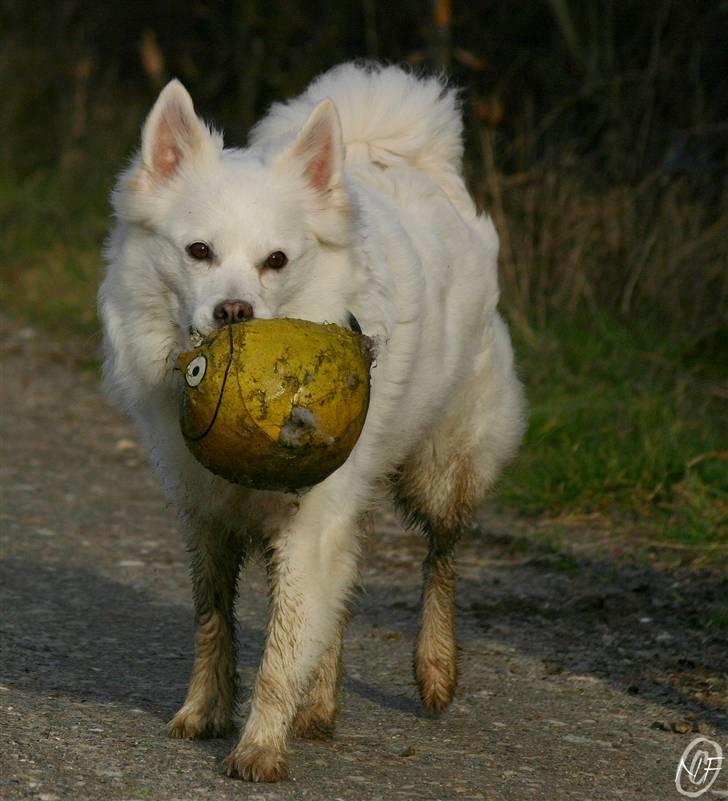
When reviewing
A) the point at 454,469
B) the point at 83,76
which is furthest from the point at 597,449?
the point at 83,76

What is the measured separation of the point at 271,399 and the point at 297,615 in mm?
734

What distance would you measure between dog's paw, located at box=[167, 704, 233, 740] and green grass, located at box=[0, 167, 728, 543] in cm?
278

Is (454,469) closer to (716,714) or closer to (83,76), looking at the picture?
(716,714)

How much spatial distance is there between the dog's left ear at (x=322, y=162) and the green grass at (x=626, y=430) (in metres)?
2.89

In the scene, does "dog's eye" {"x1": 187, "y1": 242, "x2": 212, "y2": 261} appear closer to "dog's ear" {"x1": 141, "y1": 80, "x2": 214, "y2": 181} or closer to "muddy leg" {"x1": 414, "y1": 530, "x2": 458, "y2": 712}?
"dog's ear" {"x1": 141, "y1": 80, "x2": 214, "y2": 181}

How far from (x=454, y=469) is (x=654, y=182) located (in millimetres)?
4778

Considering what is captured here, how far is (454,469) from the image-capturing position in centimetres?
548

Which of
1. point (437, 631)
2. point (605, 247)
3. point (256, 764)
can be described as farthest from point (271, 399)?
point (605, 247)

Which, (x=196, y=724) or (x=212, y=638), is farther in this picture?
(x=212, y=638)

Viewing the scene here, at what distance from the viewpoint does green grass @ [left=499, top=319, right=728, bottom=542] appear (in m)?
7.05

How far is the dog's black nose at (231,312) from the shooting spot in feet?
12.9

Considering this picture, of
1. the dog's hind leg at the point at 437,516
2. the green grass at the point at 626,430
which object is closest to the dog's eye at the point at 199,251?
the dog's hind leg at the point at 437,516

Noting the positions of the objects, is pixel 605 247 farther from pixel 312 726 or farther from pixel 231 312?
pixel 231 312

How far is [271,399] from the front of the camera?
376cm
